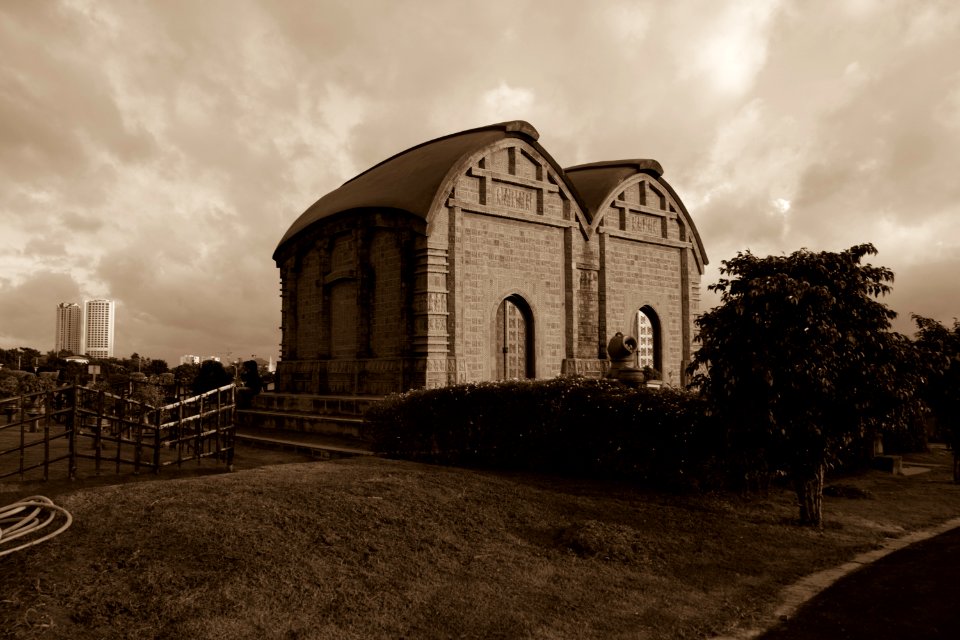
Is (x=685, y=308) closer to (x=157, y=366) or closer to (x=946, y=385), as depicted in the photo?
(x=946, y=385)

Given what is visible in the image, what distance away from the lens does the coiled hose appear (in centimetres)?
604

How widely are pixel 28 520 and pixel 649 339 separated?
804 inches

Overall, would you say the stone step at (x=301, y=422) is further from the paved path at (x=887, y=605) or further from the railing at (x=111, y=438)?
the paved path at (x=887, y=605)

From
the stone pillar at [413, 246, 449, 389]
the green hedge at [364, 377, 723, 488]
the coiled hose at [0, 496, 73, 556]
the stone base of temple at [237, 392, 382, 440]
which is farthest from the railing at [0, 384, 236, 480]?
the stone pillar at [413, 246, 449, 389]

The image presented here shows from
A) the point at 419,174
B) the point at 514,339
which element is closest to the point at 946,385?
the point at 514,339

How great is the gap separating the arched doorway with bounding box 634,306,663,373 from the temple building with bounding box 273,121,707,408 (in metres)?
0.05

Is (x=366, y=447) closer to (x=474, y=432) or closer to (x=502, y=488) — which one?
(x=474, y=432)

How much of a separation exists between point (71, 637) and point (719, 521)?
7541 millimetres

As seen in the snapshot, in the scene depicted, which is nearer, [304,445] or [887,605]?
[887,605]

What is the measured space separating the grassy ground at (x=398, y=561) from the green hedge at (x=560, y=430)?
0.80 m

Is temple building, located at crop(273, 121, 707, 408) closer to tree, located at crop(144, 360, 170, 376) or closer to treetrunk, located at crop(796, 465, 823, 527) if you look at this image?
treetrunk, located at crop(796, 465, 823, 527)

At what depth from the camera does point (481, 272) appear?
61.6 ft

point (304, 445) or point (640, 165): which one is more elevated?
point (640, 165)

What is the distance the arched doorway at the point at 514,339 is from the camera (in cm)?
1942
